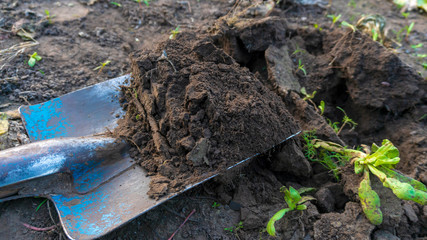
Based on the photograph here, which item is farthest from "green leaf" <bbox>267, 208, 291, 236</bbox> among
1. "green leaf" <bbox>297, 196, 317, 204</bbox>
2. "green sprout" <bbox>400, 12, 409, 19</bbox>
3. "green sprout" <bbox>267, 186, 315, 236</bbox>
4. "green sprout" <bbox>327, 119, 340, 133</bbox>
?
"green sprout" <bbox>400, 12, 409, 19</bbox>

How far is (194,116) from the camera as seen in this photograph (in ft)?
5.94

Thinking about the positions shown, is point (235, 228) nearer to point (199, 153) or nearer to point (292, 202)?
point (292, 202)

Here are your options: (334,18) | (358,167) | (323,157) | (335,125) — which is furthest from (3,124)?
(334,18)

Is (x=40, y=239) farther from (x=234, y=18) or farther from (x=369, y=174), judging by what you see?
(x=234, y=18)

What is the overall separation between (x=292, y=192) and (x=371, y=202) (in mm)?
455

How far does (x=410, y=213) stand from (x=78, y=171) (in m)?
2.08

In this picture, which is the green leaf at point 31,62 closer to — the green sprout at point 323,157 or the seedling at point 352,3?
the green sprout at point 323,157

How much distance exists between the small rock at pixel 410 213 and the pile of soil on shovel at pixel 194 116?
84 centimetres

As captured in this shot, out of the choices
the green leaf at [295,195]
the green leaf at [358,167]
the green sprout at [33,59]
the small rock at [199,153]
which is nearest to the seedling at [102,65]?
the green sprout at [33,59]

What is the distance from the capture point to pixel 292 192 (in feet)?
5.82

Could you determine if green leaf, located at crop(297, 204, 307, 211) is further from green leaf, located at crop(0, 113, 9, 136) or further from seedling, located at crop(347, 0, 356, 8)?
seedling, located at crop(347, 0, 356, 8)

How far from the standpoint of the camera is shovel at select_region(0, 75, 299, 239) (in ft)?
5.27

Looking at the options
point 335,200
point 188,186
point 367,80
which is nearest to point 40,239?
point 188,186

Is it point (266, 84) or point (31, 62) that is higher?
point (31, 62)
